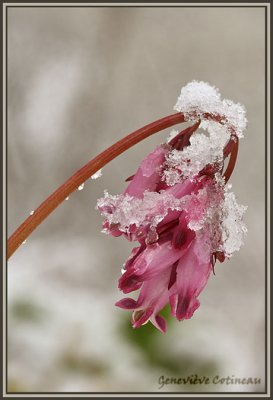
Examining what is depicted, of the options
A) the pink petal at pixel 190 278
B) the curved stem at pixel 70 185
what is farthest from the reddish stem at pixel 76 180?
the pink petal at pixel 190 278

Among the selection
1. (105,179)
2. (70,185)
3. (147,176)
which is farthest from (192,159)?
(105,179)

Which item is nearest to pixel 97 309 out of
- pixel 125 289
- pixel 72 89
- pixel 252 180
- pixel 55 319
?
pixel 55 319

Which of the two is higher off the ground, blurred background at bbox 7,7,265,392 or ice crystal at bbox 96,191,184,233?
blurred background at bbox 7,7,265,392

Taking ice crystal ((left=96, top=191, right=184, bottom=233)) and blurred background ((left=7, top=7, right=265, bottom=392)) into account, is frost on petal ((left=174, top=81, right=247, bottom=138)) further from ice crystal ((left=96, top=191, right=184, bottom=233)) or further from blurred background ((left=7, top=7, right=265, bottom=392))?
blurred background ((left=7, top=7, right=265, bottom=392))

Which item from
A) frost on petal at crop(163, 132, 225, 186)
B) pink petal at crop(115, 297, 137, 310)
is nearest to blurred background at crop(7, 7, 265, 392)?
pink petal at crop(115, 297, 137, 310)

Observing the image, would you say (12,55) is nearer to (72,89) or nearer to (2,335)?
(72,89)
